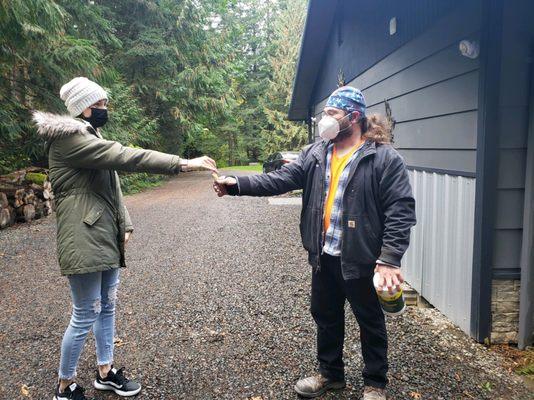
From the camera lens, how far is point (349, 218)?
251cm

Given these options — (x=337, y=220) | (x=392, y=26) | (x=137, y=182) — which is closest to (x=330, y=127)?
(x=337, y=220)

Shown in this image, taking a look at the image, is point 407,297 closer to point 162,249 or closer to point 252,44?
point 162,249

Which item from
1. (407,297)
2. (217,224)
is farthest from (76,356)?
(217,224)

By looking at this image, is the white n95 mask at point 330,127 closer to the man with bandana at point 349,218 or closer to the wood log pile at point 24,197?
the man with bandana at point 349,218

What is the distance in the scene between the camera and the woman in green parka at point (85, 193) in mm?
2479

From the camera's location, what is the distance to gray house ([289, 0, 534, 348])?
10.8 ft

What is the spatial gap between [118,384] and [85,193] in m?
1.33

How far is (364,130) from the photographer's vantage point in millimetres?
2701

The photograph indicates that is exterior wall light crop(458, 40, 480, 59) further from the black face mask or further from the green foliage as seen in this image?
the green foliage

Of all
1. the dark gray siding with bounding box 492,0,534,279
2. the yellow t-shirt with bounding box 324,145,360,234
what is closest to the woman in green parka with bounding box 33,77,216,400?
the yellow t-shirt with bounding box 324,145,360,234

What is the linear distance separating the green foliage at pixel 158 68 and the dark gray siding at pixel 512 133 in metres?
6.94

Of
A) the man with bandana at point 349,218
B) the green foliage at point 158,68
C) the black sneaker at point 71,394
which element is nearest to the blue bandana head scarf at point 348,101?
the man with bandana at point 349,218

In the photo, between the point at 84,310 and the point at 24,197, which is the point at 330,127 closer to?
the point at 84,310

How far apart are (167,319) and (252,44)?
37750 mm
